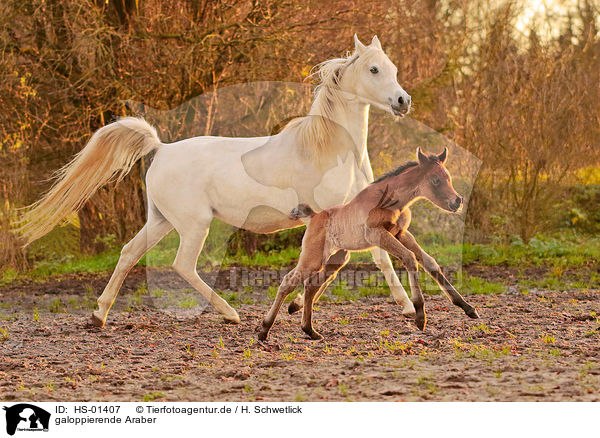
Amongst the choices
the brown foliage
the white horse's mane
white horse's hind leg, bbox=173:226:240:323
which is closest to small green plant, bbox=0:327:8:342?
white horse's hind leg, bbox=173:226:240:323

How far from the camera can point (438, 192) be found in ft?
16.3

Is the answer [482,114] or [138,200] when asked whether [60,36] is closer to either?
[138,200]

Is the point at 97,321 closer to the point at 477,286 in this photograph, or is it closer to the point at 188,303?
the point at 188,303

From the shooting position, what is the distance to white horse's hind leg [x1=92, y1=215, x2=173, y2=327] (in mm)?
6367

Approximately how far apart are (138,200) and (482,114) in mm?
5053

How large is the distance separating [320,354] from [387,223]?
1022 millimetres

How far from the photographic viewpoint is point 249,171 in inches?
242

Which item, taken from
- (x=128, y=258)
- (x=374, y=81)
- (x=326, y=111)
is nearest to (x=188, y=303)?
(x=128, y=258)

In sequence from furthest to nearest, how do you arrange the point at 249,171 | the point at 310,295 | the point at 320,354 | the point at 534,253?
the point at 534,253
the point at 249,171
the point at 310,295
the point at 320,354

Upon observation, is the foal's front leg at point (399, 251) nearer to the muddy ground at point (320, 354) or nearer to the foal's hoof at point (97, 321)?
the muddy ground at point (320, 354)

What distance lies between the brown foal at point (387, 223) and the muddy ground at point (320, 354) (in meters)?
0.48

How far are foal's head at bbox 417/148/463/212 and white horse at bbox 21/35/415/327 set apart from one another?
2.26 ft

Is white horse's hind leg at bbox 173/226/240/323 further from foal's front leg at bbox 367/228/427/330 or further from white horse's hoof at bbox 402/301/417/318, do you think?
foal's front leg at bbox 367/228/427/330
